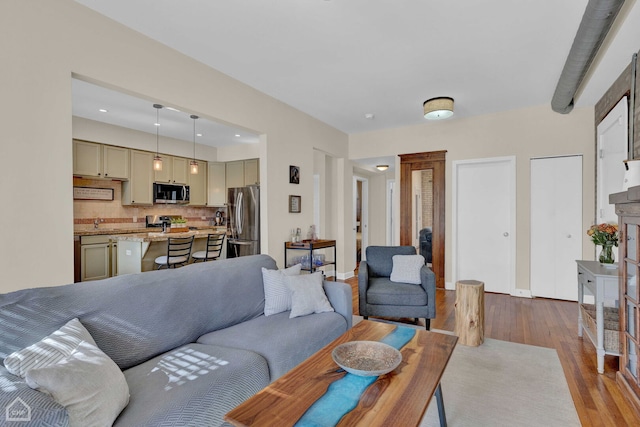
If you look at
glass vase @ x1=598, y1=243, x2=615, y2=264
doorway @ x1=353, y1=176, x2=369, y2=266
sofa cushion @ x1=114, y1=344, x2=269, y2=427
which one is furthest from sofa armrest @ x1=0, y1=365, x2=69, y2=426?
doorway @ x1=353, y1=176, x2=369, y2=266

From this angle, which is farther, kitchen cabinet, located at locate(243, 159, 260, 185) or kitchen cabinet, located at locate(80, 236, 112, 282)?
kitchen cabinet, located at locate(243, 159, 260, 185)

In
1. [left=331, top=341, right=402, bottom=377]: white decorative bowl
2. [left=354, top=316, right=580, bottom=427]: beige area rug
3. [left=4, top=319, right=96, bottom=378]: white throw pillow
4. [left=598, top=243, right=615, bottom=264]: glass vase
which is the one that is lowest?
[left=354, top=316, right=580, bottom=427]: beige area rug

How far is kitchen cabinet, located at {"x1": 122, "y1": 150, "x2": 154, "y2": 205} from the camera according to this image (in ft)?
18.6

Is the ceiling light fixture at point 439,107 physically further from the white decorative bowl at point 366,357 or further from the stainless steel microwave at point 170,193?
the stainless steel microwave at point 170,193

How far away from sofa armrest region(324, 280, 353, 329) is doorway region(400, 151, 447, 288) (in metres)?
3.10

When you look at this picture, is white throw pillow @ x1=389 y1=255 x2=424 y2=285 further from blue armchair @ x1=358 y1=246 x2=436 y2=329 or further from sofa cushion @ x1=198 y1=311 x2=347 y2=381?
sofa cushion @ x1=198 y1=311 x2=347 y2=381

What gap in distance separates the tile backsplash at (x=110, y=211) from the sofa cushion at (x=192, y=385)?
4.60 meters

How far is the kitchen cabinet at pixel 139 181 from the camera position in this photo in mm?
5684

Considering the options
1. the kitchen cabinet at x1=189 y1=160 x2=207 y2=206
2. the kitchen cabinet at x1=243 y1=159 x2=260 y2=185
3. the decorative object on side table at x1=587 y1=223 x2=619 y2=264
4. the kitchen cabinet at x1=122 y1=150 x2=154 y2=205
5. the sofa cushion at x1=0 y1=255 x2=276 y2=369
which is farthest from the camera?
the kitchen cabinet at x1=189 y1=160 x2=207 y2=206

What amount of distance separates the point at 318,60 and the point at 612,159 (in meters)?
3.43

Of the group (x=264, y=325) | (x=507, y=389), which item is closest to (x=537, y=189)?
(x=507, y=389)

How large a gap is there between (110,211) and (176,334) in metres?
4.72

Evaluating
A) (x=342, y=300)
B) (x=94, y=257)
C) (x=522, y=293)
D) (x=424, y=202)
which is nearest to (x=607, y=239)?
(x=522, y=293)

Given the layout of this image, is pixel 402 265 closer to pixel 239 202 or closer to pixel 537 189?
pixel 537 189
